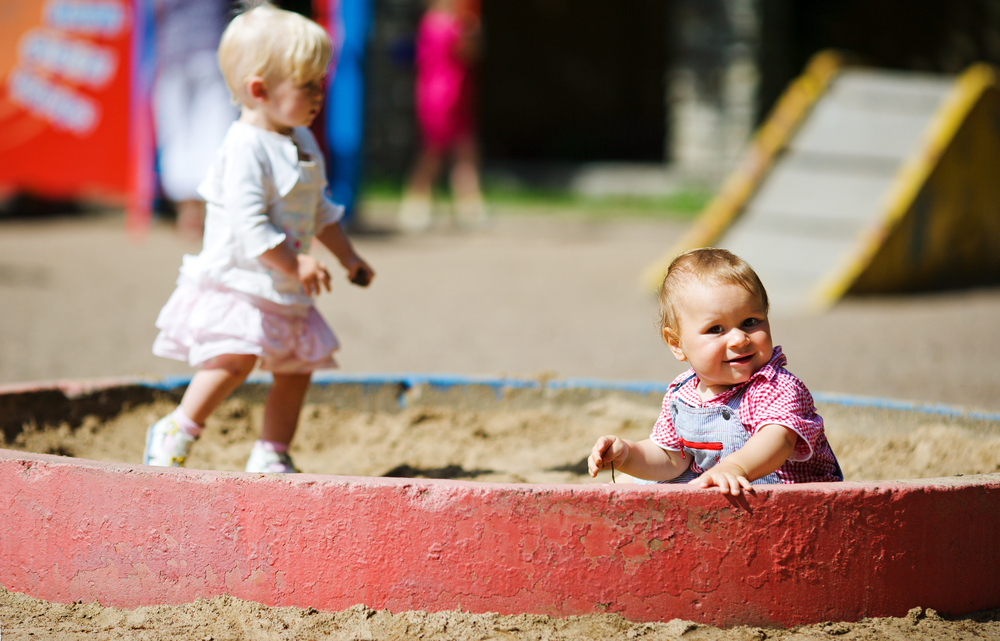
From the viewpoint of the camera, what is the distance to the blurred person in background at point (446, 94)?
9.21 m

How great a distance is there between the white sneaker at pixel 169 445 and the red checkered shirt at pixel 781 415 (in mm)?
1084

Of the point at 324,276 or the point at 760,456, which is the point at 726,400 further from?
the point at 324,276

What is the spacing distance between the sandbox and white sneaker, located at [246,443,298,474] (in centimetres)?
71

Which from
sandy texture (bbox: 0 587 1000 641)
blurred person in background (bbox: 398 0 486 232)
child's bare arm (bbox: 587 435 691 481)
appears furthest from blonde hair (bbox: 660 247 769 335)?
blurred person in background (bbox: 398 0 486 232)

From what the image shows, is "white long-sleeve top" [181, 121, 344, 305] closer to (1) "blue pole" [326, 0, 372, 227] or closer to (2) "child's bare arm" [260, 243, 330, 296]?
(2) "child's bare arm" [260, 243, 330, 296]

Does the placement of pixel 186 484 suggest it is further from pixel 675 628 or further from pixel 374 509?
pixel 675 628

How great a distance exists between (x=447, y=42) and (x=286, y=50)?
704cm

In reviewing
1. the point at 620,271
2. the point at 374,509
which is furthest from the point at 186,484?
the point at 620,271

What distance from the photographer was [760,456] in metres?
1.85

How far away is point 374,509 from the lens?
1735 mm

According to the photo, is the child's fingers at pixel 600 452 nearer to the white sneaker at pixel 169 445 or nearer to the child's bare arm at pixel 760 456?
the child's bare arm at pixel 760 456

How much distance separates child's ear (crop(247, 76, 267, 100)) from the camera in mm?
2418

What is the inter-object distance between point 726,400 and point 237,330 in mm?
1106

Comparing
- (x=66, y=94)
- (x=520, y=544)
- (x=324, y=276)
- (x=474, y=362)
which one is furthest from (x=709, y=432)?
(x=66, y=94)
